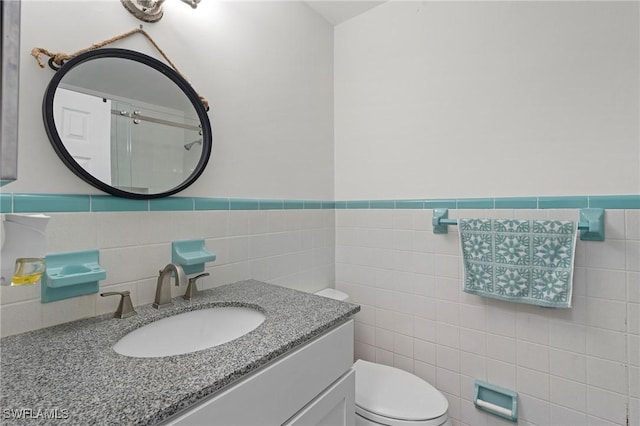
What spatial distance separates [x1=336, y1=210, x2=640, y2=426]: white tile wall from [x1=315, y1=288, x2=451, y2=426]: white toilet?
0.25 m

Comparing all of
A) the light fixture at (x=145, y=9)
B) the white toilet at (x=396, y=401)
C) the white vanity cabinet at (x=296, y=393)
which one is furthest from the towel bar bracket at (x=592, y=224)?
the light fixture at (x=145, y=9)

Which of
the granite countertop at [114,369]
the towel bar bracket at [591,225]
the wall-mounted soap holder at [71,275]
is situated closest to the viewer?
the granite countertop at [114,369]

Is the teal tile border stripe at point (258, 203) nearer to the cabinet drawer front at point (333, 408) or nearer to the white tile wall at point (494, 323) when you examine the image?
the white tile wall at point (494, 323)

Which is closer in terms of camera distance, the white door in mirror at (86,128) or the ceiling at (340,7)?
the white door in mirror at (86,128)

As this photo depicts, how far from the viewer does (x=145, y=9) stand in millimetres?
974

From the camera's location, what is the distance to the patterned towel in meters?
1.11

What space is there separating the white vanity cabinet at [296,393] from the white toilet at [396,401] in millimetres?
237

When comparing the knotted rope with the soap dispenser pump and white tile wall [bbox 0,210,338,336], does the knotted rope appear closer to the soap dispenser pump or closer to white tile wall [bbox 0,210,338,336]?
white tile wall [bbox 0,210,338,336]

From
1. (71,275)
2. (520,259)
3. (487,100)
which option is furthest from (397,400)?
(487,100)

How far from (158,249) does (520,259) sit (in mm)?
1377

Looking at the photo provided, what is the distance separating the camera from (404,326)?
1571 millimetres

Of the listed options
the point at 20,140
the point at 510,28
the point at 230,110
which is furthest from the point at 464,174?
the point at 20,140

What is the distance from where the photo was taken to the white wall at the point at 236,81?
790mm

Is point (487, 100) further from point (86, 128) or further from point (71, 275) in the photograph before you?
point (71, 275)
